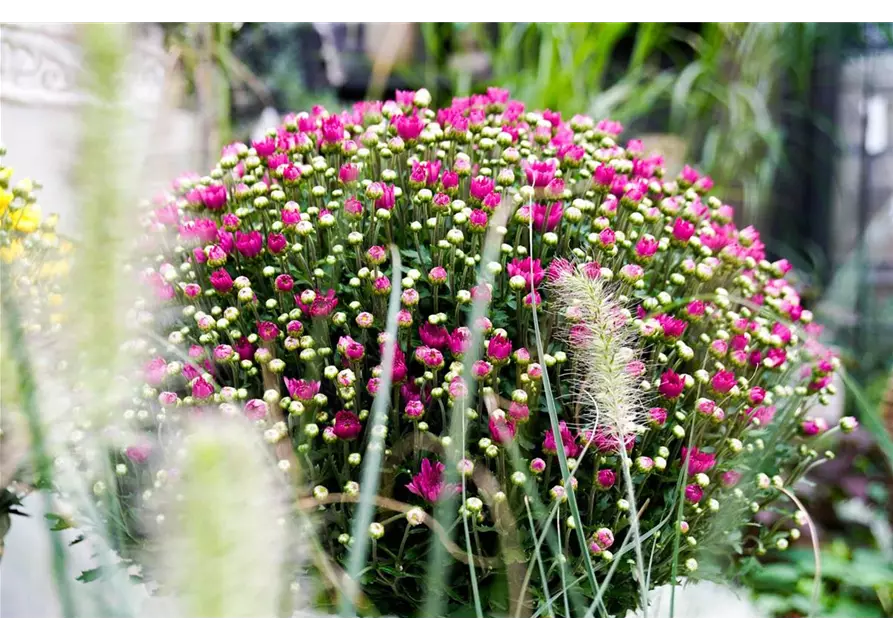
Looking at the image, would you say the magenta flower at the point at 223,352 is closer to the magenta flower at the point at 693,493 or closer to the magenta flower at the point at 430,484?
the magenta flower at the point at 430,484

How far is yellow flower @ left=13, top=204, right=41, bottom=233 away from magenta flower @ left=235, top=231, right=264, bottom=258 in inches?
7.6

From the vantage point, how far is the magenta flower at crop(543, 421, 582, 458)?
555 millimetres

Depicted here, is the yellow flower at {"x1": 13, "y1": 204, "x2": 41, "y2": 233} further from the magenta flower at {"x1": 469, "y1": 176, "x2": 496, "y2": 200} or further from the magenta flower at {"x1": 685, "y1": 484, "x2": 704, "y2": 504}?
the magenta flower at {"x1": 685, "y1": 484, "x2": 704, "y2": 504}

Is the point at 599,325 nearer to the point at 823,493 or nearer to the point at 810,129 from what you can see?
the point at 823,493

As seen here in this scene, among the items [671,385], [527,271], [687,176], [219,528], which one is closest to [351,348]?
[527,271]

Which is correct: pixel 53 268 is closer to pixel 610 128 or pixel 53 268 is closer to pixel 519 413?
pixel 519 413

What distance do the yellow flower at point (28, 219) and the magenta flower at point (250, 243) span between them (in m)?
0.19

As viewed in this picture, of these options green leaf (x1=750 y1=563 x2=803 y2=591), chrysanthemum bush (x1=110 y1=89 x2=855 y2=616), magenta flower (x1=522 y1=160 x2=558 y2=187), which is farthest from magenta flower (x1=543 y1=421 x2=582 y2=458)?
green leaf (x1=750 y1=563 x2=803 y2=591)

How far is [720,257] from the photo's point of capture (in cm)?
72

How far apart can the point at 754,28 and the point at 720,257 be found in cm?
222

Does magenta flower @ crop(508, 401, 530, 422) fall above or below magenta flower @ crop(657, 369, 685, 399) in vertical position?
below

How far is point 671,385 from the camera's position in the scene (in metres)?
0.58

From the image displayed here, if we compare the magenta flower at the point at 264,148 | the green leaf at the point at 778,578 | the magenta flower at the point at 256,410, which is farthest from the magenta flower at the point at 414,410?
the green leaf at the point at 778,578
